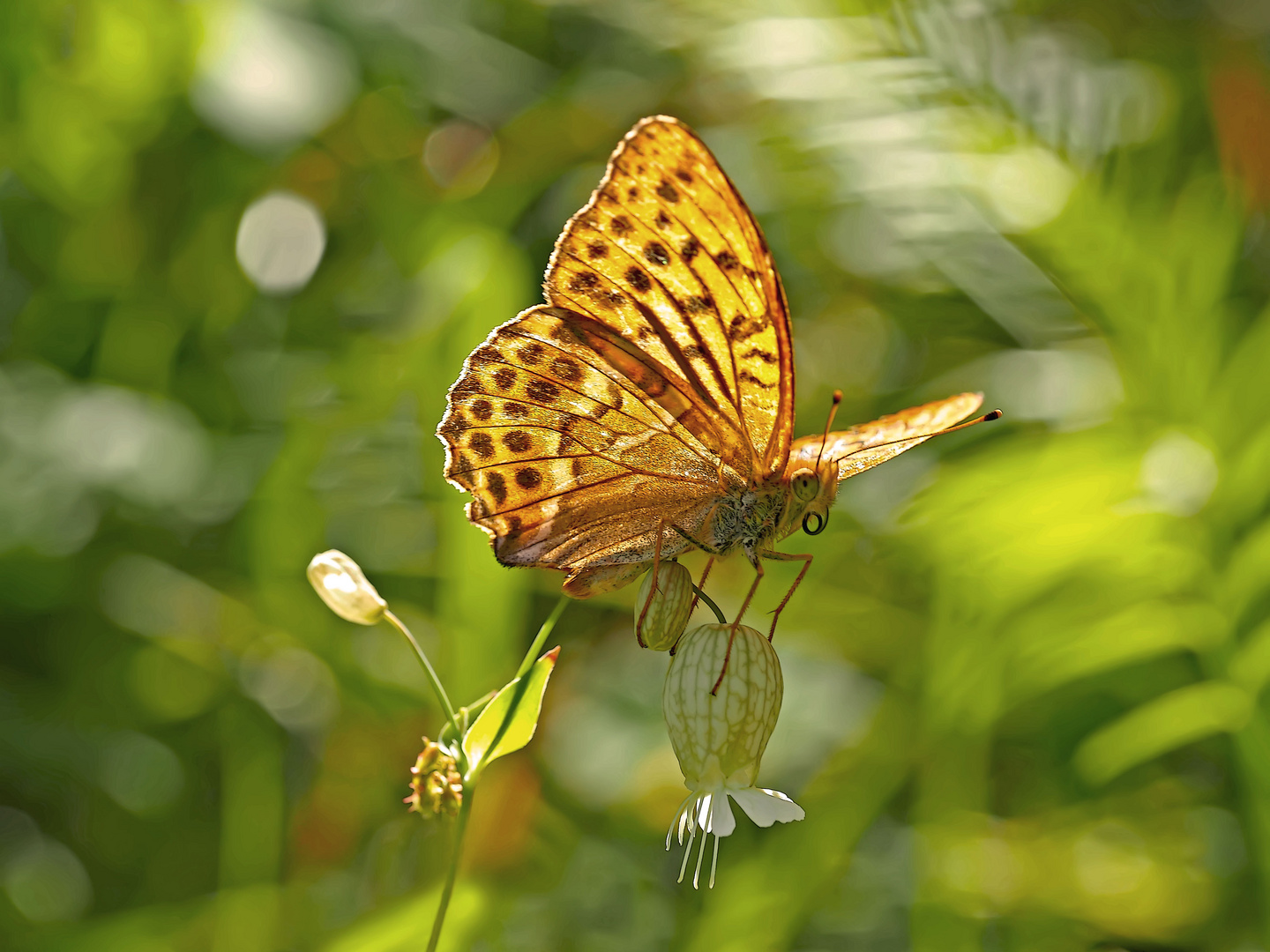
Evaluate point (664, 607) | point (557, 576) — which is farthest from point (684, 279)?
point (557, 576)

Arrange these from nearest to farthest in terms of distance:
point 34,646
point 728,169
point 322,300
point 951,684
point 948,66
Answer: point 951,684
point 948,66
point 34,646
point 322,300
point 728,169

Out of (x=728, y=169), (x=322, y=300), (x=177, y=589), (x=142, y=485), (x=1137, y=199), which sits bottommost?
(x=177, y=589)

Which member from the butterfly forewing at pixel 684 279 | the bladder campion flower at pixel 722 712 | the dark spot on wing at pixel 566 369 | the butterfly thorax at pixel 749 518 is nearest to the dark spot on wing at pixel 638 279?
the butterfly forewing at pixel 684 279

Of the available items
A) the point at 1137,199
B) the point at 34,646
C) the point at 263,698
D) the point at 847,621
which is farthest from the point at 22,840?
the point at 1137,199

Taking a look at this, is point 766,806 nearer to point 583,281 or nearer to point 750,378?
point 750,378

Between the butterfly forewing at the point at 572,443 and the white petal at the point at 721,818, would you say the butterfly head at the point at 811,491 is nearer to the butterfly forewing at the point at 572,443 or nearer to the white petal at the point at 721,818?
the butterfly forewing at the point at 572,443

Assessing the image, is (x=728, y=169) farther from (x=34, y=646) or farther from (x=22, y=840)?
(x=22, y=840)
